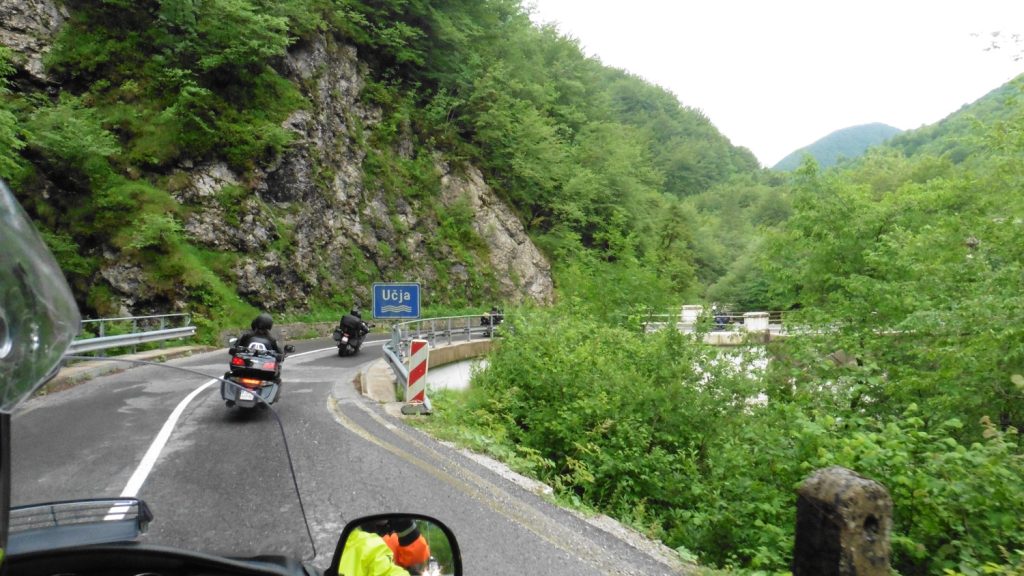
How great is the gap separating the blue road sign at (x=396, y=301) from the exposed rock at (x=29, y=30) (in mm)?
14721

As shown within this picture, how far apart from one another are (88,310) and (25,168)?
4.27 metres

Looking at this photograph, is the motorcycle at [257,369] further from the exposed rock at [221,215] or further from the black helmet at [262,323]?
the exposed rock at [221,215]

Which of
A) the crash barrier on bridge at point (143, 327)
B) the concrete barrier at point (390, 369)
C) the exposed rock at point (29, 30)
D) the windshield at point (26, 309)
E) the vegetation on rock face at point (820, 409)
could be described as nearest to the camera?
the windshield at point (26, 309)

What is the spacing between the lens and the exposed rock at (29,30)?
1820cm

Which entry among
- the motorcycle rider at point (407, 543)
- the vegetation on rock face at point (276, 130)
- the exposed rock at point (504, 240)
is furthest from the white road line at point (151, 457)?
the exposed rock at point (504, 240)

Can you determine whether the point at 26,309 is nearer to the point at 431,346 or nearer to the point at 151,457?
the point at 151,457

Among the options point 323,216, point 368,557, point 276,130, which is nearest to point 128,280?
point 276,130

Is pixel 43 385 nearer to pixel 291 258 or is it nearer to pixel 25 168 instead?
pixel 25 168

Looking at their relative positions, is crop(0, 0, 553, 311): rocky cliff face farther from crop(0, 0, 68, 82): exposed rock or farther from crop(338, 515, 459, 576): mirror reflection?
crop(338, 515, 459, 576): mirror reflection

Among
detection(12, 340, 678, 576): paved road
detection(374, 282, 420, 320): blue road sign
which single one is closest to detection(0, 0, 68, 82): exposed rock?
detection(374, 282, 420, 320): blue road sign

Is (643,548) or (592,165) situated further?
(592,165)

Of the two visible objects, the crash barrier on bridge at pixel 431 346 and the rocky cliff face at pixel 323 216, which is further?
the rocky cliff face at pixel 323 216

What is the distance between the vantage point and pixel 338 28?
1108 inches

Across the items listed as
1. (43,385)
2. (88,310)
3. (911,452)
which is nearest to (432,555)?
(43,385)
